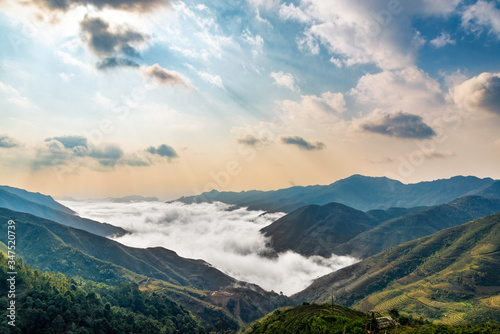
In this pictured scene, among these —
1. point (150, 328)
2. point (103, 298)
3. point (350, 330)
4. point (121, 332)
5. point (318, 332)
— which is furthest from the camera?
point (103, 298)

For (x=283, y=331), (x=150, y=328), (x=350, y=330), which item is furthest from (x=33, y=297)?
(x=350, y=330)

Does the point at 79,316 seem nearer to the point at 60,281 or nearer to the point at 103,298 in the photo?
the point at 60,281

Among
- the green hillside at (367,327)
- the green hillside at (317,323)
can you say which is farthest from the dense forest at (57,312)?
the green hillside at (367,327)

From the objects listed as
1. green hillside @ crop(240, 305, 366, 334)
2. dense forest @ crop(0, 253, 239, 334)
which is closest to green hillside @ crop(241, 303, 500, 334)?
green hillside @ crop(240, 305, 366, 334)

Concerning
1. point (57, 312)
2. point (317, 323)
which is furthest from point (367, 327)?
point (57, 312)

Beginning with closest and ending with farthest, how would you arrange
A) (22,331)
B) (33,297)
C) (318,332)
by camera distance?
(318,332) → (22,331) → (33,297)

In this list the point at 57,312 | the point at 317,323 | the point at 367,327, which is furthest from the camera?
the point at 57,312

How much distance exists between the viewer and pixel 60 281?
543 feet

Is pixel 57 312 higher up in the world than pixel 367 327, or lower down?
lower down

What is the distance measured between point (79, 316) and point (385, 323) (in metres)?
134

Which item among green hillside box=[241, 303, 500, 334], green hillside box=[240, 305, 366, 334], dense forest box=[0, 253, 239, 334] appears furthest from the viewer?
dense forest box=[0, 253, 239, 334]

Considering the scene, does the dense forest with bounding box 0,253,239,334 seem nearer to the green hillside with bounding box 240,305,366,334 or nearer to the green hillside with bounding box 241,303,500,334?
the green hillside with bounding box 240,305,366,334

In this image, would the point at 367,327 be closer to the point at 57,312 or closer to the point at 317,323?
the point at 317,323

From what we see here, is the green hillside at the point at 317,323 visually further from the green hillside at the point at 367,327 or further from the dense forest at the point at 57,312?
the dense forest at the point at 57,312
